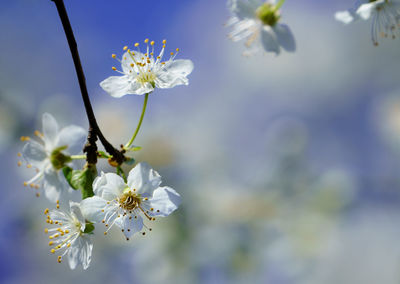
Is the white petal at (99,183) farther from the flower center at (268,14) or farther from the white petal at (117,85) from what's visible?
the flower center at (268,14)

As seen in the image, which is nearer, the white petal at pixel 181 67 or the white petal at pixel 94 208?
the white petal at pixel 94 208

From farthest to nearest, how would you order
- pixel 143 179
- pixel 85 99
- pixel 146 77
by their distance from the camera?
pixel 146 77 → pixel 143 179 → pixel 85 99

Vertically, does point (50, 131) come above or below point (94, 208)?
above

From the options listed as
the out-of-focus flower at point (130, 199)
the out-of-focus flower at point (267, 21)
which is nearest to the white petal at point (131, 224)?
the out-of-focus flower at point (130, 199)

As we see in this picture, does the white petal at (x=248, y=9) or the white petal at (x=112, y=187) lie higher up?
the white petal at (x=248, y=9)

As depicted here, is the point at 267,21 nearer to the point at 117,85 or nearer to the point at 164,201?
the point at 117,85

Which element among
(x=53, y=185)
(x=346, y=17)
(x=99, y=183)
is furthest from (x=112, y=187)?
(x=346, y=17)

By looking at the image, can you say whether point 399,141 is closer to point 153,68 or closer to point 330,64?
point 153,68
